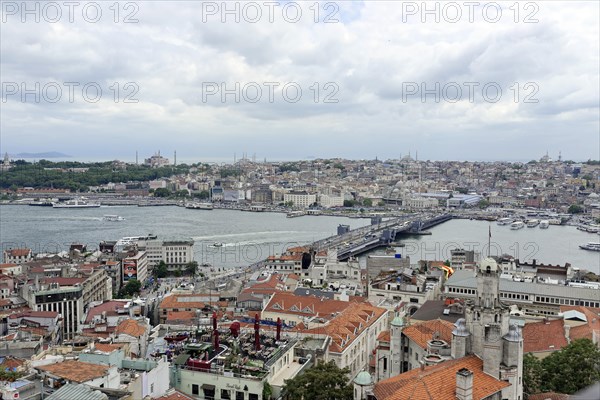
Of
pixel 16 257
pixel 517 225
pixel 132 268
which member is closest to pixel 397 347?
pixel 132 268

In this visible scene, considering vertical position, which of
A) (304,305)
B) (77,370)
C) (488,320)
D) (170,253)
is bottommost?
(170,253)

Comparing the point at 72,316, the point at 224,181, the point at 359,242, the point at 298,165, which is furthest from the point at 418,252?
the point at 298,165

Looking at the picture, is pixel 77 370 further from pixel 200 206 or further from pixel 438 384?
pixel 200 206

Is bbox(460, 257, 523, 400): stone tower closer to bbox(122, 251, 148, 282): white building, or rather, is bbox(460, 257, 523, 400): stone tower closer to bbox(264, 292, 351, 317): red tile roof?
bbox(264, 292, 351, 317): red tile roof

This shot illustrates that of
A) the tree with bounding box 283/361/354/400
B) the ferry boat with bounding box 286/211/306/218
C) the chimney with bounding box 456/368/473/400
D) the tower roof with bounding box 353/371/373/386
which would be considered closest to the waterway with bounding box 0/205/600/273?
the ferry boat with bounding box 286/211/306/218

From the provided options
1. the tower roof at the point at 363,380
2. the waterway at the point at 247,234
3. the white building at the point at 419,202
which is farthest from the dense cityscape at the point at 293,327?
the white building at the point at 419,202

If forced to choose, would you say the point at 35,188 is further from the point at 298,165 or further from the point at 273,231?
the point at 298,165
